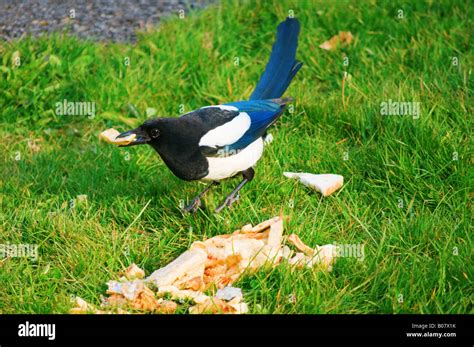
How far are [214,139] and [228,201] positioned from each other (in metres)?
0.32

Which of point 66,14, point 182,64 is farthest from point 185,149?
point 66,14

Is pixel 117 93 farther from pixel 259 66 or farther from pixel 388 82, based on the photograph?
pixel 388 82

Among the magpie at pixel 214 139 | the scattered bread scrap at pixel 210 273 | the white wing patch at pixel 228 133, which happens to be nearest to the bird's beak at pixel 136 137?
the magpie at pixel 214 139

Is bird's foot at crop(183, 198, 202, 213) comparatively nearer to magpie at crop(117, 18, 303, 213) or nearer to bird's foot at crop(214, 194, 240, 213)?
magpie at crop(117, 18, 303, 213)

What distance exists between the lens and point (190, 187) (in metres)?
3.99

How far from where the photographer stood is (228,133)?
3656 millimetres

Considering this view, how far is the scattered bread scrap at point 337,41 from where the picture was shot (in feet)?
16.7

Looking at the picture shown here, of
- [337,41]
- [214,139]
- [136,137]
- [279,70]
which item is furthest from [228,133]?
[337,41]

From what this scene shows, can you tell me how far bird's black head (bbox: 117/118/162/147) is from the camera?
3517 millimetres

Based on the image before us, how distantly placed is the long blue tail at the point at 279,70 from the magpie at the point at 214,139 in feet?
0.23

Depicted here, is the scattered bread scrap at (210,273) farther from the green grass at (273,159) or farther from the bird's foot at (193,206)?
the bird's foot at (193,206)

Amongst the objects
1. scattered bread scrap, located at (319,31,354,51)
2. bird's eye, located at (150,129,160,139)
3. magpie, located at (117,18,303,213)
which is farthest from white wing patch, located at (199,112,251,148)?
scattered bread scrap, located at (319,31,354,51)

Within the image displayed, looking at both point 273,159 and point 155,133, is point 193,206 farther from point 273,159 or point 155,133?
point 273,159

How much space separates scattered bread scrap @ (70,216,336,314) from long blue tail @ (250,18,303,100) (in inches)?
36.5
